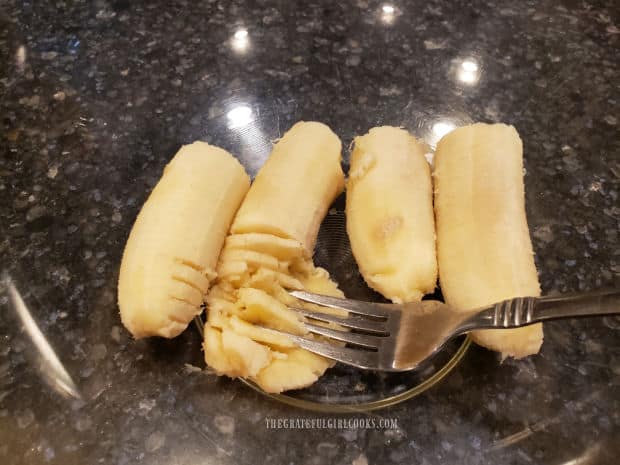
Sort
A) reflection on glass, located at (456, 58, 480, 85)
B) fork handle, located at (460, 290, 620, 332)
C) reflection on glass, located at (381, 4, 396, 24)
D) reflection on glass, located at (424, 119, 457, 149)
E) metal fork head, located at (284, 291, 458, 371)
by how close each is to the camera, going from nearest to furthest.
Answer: fork handle, located at (460, 290, 620, 332), metal fork head, located at (284, 291, 458, 371), reflection on glass, located at (424, 119, 457, 149), reflection on glass, located at (456, 58, 480, 85), reflection on glass, located at (381, 4, 396, 24)

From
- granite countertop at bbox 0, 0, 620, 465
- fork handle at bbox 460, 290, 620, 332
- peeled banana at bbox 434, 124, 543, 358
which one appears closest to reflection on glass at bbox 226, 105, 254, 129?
granite countertop at bbox 0, 0, 620, 465

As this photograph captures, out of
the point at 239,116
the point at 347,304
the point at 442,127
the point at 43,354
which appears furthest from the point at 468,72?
the point at 43,354

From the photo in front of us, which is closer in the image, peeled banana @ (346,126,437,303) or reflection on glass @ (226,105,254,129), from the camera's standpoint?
peeled banana @ (346,126,437,303)

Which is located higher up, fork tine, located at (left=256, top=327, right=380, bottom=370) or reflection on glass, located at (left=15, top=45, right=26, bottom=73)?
reflection on glass, located at (left=15, top=45, right=26, bottom=73)

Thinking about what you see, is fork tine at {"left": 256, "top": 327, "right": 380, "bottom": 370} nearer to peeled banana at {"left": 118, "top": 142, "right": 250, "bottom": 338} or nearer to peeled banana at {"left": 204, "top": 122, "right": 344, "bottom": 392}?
peeled banana at {"left": 204, "top": 122, "right": 344, "bottom": 392}

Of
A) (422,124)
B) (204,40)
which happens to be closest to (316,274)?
(422,124)

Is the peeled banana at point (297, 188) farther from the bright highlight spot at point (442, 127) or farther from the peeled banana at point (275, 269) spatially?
the bright highlight spot at point (442, 127)

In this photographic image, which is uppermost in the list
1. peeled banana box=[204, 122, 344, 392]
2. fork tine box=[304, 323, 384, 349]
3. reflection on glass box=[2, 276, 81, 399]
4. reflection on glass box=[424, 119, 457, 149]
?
peeled banana box=[204, 122, 344, 392]

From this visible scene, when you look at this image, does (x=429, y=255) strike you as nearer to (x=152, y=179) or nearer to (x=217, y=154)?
(x=217, y=154)
